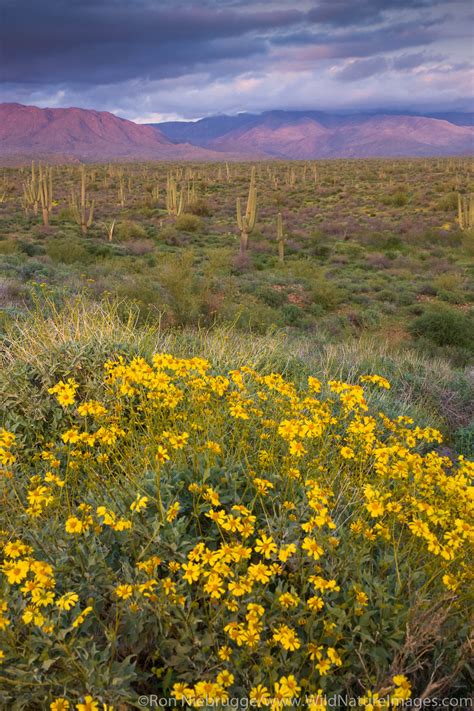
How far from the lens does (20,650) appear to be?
202 cm

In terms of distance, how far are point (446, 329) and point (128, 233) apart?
1846cm

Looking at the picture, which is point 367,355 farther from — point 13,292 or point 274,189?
point 274,189

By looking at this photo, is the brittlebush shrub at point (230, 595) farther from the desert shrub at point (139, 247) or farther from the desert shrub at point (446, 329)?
the desert shrub at point (139, 247)

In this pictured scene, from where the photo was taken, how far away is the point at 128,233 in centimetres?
2620

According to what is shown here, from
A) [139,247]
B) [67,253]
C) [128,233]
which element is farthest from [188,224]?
[67,253]

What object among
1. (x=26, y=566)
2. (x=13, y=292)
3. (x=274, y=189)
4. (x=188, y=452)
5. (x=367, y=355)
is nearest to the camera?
(x=26, y=566)

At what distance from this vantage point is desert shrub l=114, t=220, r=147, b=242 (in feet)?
85.1

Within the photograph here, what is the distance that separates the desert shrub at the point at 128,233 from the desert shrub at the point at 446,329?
17153 mm

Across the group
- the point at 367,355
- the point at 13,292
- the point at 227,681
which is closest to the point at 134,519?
the point at 227,681

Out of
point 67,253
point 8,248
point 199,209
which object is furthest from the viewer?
point 199,209

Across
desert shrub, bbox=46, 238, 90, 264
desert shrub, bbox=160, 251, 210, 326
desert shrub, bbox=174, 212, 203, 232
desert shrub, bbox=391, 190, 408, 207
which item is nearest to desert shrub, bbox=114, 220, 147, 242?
desert shrub, bbox=174, 212, 203, 232

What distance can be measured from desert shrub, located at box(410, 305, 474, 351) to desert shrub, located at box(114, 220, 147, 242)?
56.3ft

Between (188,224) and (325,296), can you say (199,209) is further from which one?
(325,296)

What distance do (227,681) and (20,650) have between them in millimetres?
876
